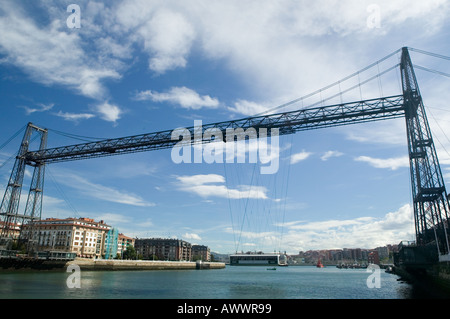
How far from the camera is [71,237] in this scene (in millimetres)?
68812

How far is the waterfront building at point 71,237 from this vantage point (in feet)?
226

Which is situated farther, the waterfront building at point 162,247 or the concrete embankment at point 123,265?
the waterfront building at point 162,247

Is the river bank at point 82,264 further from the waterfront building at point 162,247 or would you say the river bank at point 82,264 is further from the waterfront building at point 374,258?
the waterfront building at point 374,258

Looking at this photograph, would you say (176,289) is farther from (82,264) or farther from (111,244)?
(111,244)

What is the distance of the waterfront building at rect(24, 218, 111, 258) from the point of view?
68938 mm

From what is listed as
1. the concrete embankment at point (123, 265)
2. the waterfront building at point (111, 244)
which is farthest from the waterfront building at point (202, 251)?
the concrete embankment at point (123, 265)

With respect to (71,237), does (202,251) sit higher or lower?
lower

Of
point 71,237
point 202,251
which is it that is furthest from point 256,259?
point 202,251

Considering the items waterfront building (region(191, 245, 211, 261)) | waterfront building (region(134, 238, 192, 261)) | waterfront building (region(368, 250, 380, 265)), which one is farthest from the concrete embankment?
waterfront building (region(368, 250, 380, 265))

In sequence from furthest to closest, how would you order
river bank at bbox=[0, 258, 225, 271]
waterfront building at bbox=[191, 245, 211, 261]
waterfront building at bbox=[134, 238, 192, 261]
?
waterfront building at bbox=[191, 245, 211, 261] → waterfront building at bbox=[134, 238, 192, 261] → river bank at bbox=[0, 258, 225, 271]

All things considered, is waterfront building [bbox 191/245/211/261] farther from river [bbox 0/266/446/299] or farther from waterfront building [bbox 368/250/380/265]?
river [bbox 0/266/446/299]

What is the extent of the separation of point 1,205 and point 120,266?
68.8 ft
